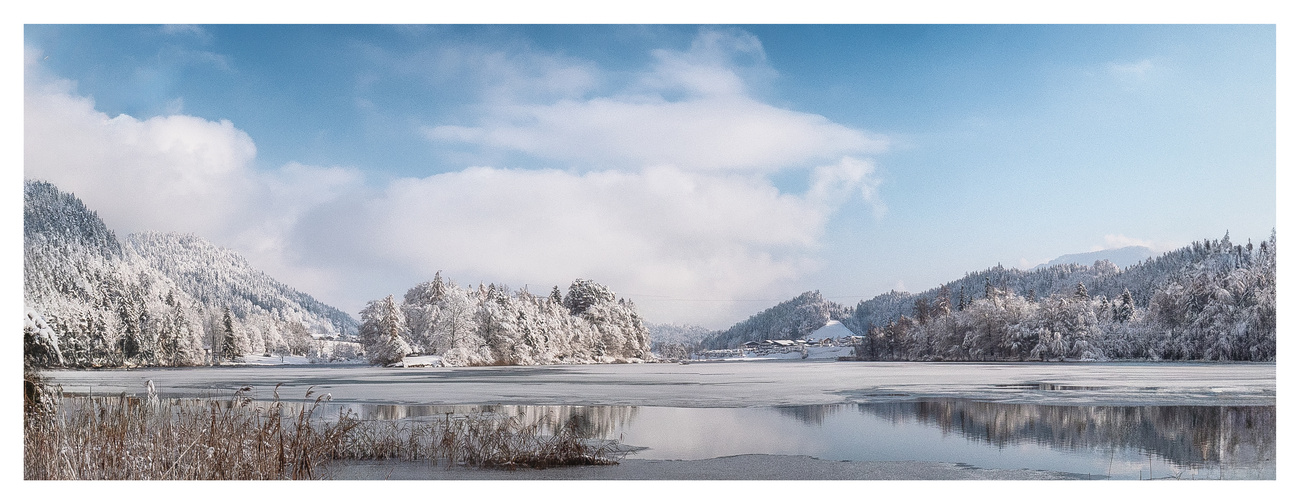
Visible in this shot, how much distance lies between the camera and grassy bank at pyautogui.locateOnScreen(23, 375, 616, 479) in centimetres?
539

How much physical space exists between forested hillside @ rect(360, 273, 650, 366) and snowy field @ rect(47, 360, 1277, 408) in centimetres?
67

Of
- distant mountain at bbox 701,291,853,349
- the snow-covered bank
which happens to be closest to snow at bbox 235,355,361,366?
distant mountain at bbox 701,291,853,349

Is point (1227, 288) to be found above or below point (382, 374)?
above

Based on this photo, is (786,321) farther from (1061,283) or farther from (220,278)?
(220,278)

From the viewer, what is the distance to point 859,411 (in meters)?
8.88

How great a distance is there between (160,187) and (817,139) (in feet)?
24.7

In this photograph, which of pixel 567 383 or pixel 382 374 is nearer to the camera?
→ pixel 567 383

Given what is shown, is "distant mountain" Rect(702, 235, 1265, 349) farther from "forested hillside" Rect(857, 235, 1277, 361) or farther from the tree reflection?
the tree reflection

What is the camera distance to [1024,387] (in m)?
9.98

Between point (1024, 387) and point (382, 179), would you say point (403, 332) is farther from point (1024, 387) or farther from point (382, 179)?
point (1024, 387)

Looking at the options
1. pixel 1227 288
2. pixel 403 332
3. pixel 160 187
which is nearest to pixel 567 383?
pixel 403 332

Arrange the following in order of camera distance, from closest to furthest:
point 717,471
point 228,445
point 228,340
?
point 228,445 < point 717,471 < point 228,340

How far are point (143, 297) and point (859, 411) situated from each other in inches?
351

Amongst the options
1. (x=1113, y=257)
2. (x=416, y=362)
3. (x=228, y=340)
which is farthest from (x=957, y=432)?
(x=416, y=362)
